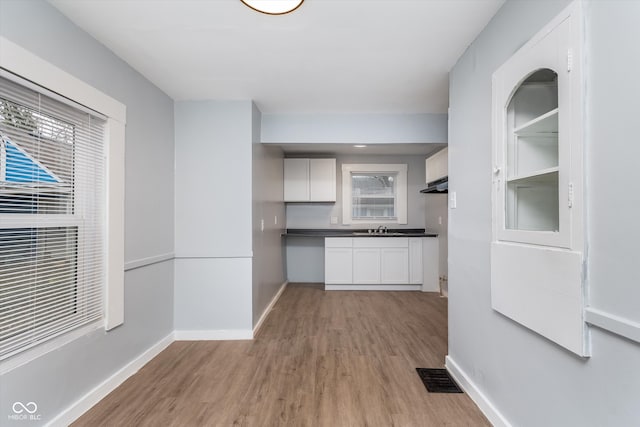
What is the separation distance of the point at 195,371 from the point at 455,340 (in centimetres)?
201

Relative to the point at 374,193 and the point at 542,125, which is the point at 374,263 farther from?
the point at 542,125

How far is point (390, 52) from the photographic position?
2283 millimetres

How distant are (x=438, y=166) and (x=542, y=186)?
253 cm

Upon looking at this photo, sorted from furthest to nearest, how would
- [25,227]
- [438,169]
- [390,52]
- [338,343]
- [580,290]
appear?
[438,169]
[338,343]
[390,52]
[25,227]
[580,290]

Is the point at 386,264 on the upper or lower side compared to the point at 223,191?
lower

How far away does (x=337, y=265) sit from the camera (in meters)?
5.20

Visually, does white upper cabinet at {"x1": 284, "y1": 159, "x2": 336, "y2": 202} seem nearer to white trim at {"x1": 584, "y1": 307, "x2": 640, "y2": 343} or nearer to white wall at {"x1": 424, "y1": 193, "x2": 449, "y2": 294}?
white wall at {"x1": 424, "y1": 193, "x2": 449, "y2": 294}

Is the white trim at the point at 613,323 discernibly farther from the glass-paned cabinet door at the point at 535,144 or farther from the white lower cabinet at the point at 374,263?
the white lower cabinet at the point at 374,263

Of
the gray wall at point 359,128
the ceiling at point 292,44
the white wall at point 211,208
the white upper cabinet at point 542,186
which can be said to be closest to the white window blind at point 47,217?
the ceiling at point 292,44

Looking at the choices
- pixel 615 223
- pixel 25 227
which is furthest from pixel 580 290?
pixel 25 227

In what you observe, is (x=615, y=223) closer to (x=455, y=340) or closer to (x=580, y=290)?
(x=580, y=290)

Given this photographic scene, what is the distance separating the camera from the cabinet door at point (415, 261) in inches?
201

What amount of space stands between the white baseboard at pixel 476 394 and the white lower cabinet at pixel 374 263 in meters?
2.55

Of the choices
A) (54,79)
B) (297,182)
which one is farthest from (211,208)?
(297,182)
